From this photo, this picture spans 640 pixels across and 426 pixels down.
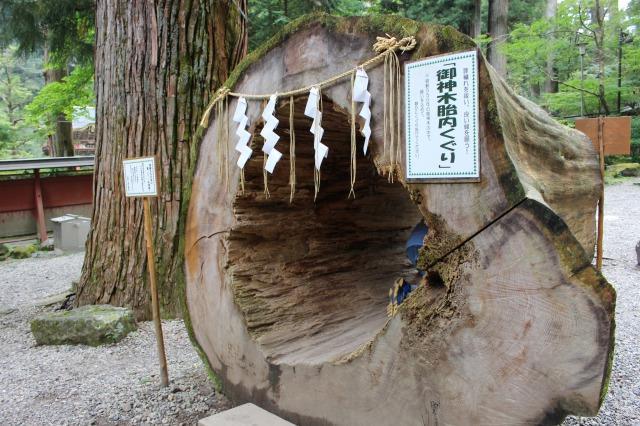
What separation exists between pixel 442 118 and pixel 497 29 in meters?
11.5

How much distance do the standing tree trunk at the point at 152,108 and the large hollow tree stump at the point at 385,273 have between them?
61.5 inches

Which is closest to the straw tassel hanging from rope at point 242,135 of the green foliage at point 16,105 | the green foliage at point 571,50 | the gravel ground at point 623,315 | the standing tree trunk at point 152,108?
the standing tree trunk at point 152,108

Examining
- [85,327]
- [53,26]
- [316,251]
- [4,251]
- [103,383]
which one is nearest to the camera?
[316,251]

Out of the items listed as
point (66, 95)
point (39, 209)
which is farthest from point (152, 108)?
point (39, 209)

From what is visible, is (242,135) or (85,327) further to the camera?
(85,327)

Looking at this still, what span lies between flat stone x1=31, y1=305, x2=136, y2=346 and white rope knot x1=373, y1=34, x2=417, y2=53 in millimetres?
3114

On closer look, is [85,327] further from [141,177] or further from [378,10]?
[378,10]

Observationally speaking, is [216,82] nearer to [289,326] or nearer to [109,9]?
[109,9]

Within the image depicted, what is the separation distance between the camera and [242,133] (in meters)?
2.51

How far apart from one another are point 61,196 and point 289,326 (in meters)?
9.60

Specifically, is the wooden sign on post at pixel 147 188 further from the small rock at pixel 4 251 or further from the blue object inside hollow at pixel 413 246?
the small rock at pixel 4 251

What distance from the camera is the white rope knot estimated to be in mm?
1869

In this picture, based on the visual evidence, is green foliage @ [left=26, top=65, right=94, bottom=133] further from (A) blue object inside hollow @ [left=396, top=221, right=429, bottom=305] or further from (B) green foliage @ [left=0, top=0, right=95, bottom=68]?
(A) blue object inside hollow @ [left=396, top=221, right=429, bottom=305]

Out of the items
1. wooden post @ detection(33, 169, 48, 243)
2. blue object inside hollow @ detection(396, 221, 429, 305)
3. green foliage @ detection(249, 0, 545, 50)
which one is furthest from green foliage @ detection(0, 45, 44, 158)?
blue object inside hollow @ detection(396, 221, 429, 305)
